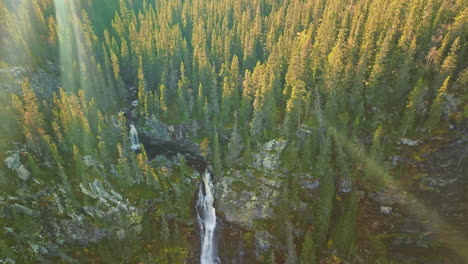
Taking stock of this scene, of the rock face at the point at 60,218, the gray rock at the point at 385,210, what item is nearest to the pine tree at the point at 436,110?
the gray rock at the point at 385,210

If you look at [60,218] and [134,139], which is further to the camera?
[134,139]

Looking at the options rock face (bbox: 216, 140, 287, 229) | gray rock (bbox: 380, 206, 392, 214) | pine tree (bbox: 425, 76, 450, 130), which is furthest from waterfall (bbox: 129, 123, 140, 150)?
pine tree (bbox: 425, 76, 450, 130)

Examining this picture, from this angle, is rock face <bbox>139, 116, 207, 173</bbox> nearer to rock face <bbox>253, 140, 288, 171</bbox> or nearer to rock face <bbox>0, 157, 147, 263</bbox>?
rock face <bbox>253, 140, 288, 171</bbox>

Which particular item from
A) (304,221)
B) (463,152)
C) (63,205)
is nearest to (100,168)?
(63,205)

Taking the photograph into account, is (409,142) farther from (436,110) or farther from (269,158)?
(269,158)

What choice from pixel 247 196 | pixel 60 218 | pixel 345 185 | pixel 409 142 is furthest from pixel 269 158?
pixel 60 218

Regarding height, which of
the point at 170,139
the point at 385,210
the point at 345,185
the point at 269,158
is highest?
the point at 170,139

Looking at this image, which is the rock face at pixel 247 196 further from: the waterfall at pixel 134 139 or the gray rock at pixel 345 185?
the waterfall at pixel 134 139
